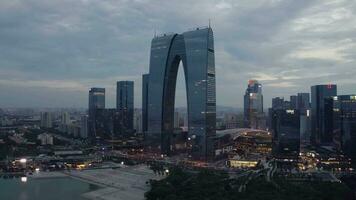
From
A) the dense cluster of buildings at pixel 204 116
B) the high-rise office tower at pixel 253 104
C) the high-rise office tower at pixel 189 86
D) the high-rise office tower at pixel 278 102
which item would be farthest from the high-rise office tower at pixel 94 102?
the high-rise office tower at pixel 278 102

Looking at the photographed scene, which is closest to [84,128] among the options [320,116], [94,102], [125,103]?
[94,102]

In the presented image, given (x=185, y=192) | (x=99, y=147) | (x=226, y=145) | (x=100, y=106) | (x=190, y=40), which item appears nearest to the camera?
(x=185, y=192)

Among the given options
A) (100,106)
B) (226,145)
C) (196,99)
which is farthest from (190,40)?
(100,106)

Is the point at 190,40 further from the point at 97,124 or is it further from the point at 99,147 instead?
the point at 97,124

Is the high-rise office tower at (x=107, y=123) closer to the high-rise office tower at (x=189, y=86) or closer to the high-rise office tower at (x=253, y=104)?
the high-rise office tower at (x=189, y=86)

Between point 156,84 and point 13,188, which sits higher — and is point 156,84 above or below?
above

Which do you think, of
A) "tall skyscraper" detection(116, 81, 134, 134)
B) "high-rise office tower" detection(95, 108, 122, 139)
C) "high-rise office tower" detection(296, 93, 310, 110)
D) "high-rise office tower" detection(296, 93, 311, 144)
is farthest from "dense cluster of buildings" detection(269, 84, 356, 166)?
"high-rise office tower" detection(95, 108, 122, 139)

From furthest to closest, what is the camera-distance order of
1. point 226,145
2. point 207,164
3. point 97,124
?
point 97,124 → point 226,145 → point 207,164
